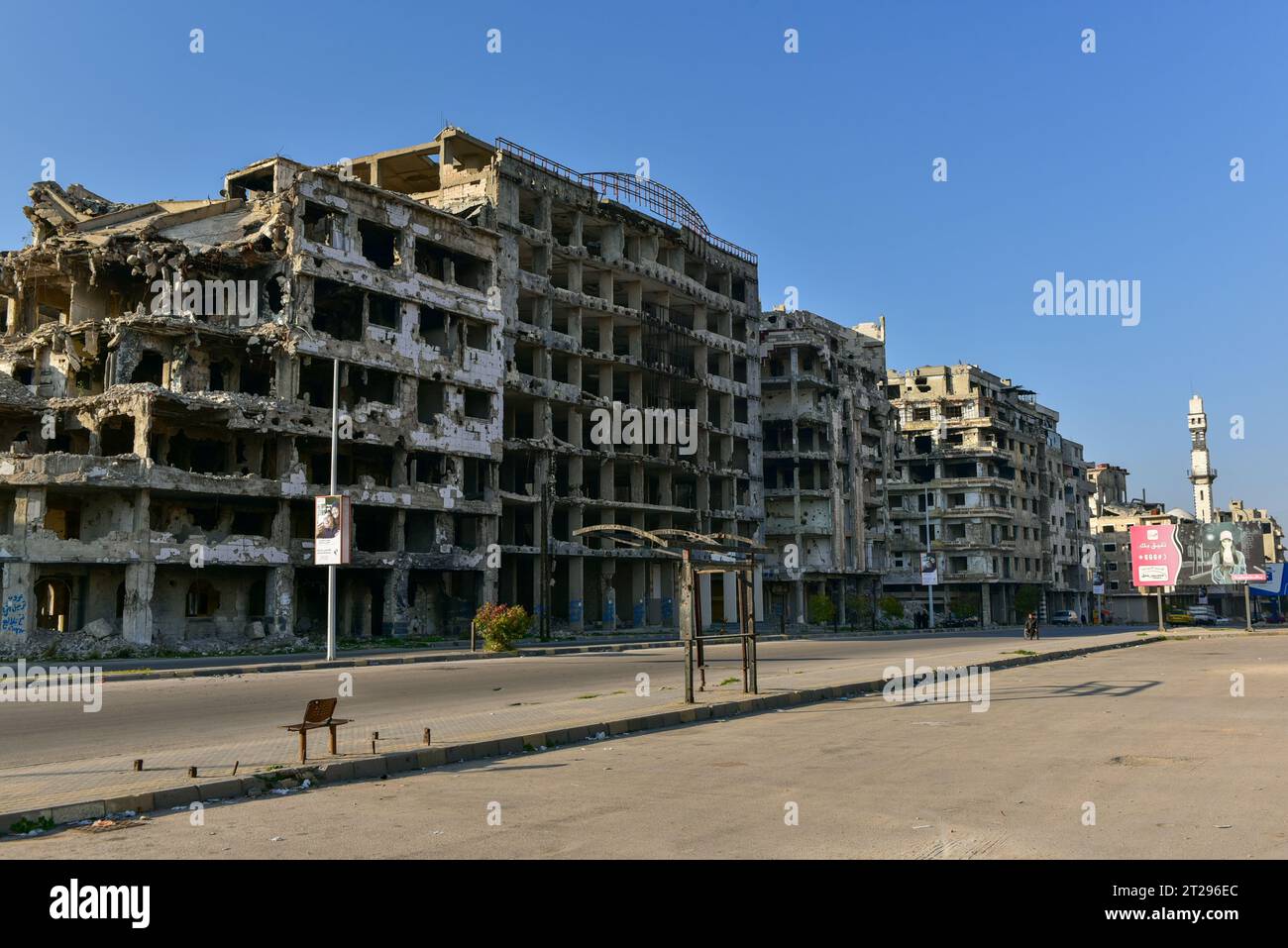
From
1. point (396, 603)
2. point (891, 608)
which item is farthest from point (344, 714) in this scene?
point (891, 608)

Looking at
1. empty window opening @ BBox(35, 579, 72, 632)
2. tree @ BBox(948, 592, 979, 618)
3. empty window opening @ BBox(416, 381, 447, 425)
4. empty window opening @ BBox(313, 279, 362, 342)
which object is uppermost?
empty window opening @ BBox(313, 279, 362, 342)

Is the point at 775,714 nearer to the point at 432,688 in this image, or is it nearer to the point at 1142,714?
the point at 1142,714

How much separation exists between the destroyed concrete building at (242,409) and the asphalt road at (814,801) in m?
28.7

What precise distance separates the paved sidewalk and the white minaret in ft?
359

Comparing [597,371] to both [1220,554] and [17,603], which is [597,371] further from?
[1220,554]

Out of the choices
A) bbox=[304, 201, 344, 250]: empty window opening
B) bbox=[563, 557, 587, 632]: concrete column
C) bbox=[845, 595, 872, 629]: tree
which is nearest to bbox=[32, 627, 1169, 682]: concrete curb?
bbox=[563, 557, 587, 632]: concrete column

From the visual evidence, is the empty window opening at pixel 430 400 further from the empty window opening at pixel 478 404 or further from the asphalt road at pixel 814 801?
the asphalt road at pixel 814 801

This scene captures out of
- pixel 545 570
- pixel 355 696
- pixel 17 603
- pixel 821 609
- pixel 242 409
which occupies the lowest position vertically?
pixel 821 609

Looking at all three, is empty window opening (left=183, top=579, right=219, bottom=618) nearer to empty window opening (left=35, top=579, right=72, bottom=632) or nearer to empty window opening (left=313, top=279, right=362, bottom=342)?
empty window opening (left=35, top=579, right=72, bottom=632)

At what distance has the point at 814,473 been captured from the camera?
245 ft

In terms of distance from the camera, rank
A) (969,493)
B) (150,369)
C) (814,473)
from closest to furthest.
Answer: (150,369)
(814,473)
(969,493)

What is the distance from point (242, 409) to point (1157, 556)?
4375 centimetres

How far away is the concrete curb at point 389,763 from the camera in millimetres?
8859

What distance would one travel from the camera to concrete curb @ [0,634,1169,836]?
8.86m
